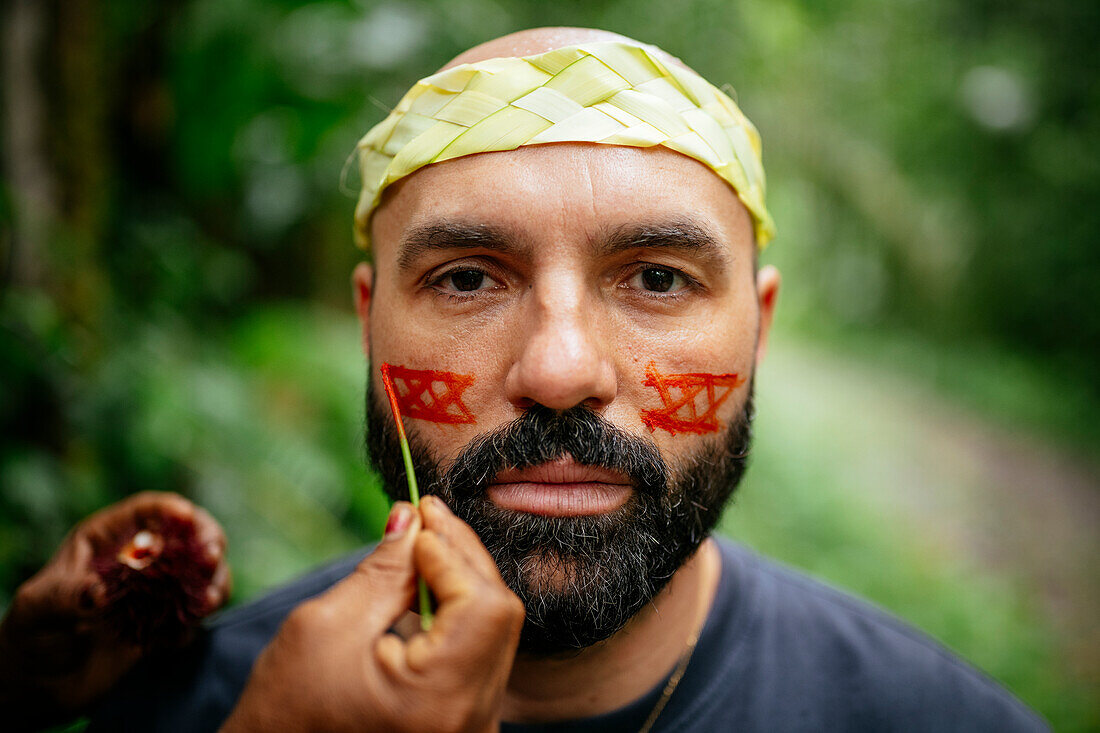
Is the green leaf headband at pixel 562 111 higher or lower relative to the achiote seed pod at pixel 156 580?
higher

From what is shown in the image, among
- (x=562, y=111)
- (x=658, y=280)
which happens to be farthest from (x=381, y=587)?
(x=562, y=111)

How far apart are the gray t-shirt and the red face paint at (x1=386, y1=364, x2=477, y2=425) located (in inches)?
30.7

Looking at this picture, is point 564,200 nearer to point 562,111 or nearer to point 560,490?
point 562,111

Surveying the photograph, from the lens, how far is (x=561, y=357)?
1.45m

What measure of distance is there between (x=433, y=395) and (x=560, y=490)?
0.35 m

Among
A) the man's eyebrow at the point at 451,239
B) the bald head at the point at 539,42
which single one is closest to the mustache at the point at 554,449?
the man's eyebrow at the point at 451,239

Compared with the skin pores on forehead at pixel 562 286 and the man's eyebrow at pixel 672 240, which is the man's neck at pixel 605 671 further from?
the man's eyebrow at pixel 672 240

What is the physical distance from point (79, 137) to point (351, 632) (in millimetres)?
3561

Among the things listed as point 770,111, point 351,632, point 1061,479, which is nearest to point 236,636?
point 351,632

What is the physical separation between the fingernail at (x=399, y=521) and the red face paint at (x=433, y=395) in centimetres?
35

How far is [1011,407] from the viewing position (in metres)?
10.4

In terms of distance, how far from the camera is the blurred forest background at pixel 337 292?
11.2 ft

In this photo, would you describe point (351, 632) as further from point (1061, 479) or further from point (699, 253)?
point (1061, 479)

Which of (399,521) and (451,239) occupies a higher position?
(451,239)
